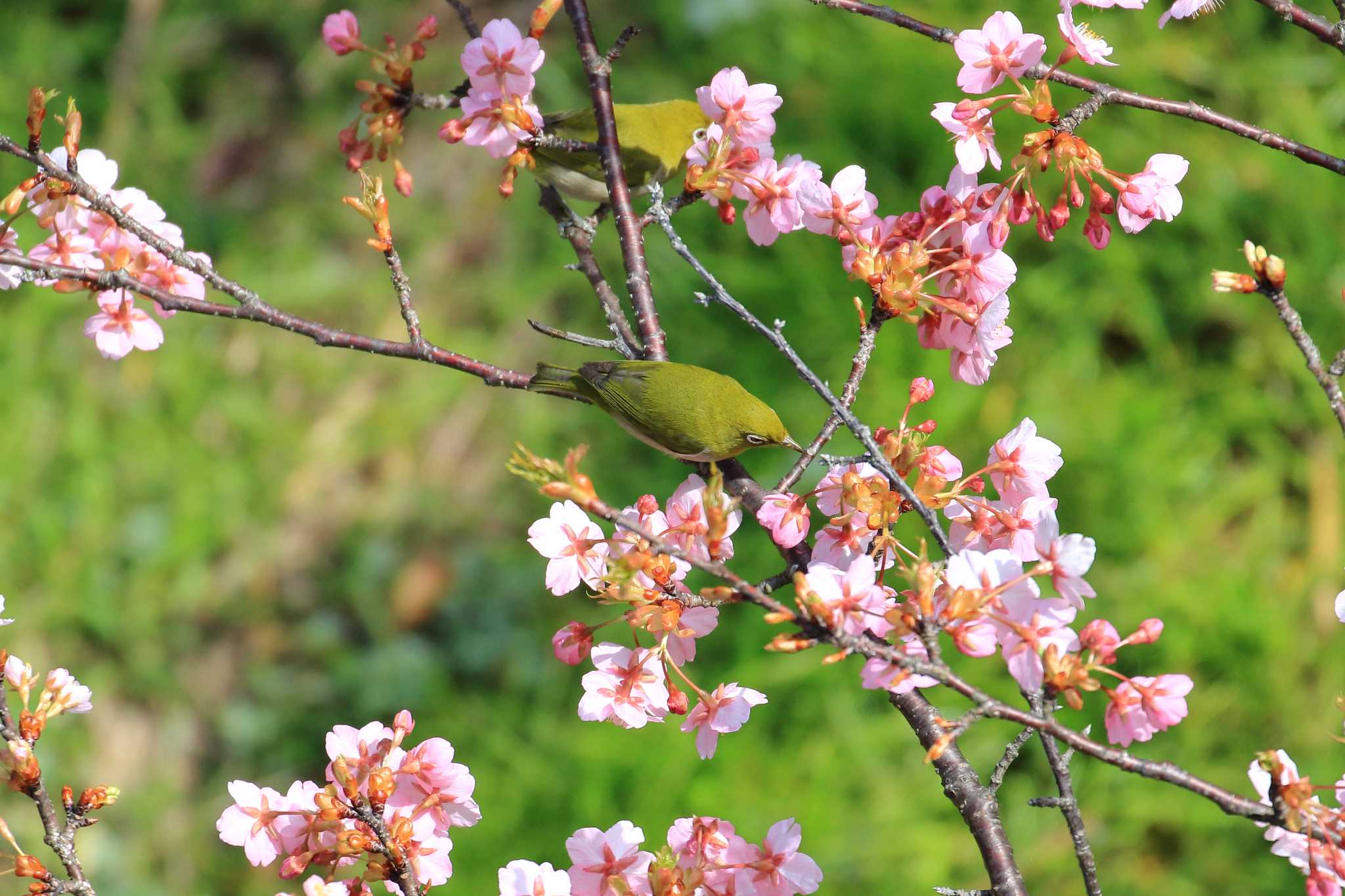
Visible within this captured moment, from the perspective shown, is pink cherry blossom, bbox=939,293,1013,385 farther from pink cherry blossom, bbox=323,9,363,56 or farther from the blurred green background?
the blurred green background

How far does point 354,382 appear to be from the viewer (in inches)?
165

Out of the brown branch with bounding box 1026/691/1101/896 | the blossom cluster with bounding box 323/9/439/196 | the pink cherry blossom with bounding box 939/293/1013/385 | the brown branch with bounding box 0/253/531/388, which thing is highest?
the blossom cluster with bounding box 323/9/439/196

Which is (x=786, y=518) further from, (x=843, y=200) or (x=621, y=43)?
(x=621, y=43)

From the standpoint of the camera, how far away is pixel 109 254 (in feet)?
5.45

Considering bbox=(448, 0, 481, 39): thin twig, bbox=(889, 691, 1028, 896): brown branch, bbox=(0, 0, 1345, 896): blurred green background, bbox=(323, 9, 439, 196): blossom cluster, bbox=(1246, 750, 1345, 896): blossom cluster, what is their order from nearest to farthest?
bbox=(1246, 750, 1345, 896): blossom cluster
bbox=(889, 691, 1028, 896): brown branch
bbox=(323, 9, 439, 196): blossom cluster
bbox=(448, 0, 481, 39): thin twig
bbox=(0, 0, 1345, 896): blurred green background

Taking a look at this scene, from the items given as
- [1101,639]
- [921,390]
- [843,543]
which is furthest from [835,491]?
[1101,639]

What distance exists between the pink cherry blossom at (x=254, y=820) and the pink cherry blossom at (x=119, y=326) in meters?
0.68

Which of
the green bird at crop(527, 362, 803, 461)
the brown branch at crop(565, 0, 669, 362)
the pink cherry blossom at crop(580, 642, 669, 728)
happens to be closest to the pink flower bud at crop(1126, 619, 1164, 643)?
the pink cherry blossom at crop(580, 642, 669, 728)

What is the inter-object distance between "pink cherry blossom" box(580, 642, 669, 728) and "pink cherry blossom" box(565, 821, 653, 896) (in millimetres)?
137

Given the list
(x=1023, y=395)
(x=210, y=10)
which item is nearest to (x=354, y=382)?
(x=210, y=10)

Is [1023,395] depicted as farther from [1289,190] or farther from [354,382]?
[354,382]

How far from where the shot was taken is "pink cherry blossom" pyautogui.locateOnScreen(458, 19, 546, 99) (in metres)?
1.56

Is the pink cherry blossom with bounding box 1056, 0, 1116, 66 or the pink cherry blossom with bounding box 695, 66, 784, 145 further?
the pink cherry blossom with bounding box 695, 66, 784, 145

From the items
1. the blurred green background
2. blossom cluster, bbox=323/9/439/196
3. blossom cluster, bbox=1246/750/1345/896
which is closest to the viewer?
blossom cluster, bbox=1246/750/1345/896
